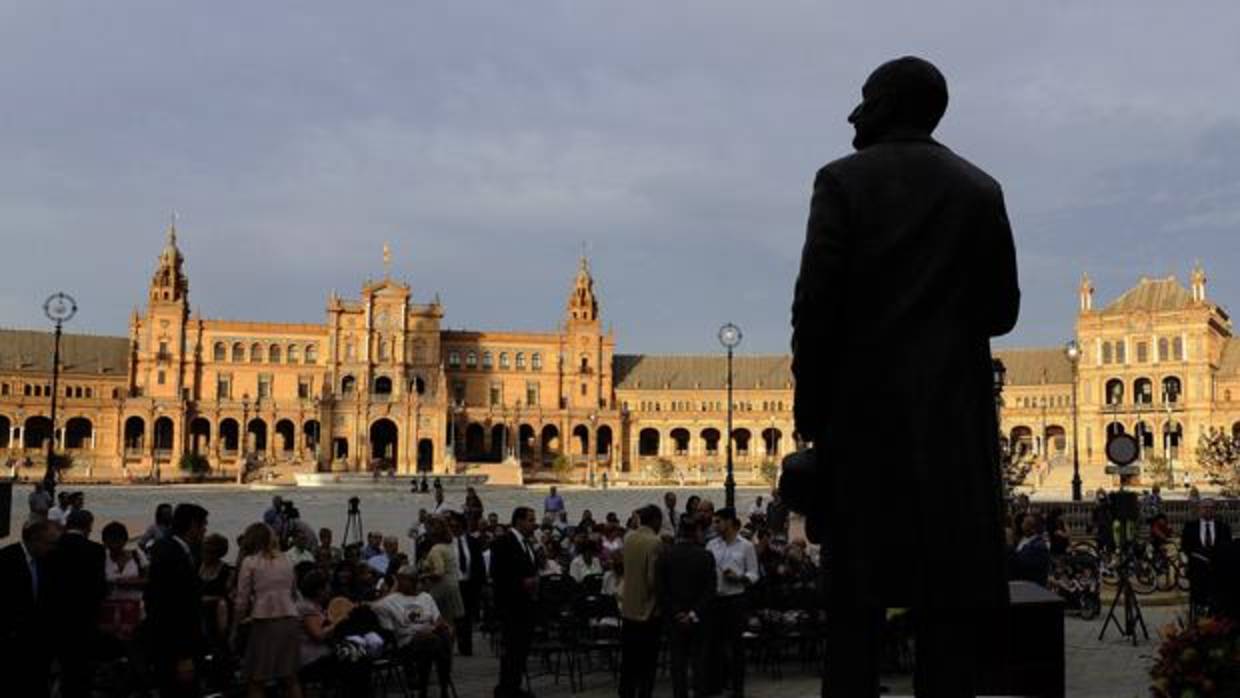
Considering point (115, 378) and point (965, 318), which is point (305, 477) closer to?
point (115, 378)

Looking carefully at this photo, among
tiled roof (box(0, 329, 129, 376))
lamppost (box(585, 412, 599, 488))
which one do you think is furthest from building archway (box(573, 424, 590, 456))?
tiled roof (box(0, 329, 129, 376))

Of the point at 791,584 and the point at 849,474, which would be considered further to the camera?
the point at 791,584

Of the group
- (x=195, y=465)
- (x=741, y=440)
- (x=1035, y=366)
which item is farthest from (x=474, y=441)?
(x=1035, y=366)

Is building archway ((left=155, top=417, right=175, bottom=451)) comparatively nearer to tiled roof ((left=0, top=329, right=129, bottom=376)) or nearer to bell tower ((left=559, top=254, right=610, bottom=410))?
tiled roof ((left=0, top=329, right=129, bottom=376))

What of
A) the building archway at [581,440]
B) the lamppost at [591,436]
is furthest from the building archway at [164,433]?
the lamppost at [591,436]

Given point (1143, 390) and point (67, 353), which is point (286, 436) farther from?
point (1143, 390)

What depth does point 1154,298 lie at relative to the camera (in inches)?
3748

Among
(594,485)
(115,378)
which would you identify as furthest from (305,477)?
(115,378)

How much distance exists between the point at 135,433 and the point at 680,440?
5067 cm

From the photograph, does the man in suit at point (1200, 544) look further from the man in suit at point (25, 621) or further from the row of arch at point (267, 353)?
the row of arch at point (267, 353)

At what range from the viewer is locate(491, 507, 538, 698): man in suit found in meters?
10.3

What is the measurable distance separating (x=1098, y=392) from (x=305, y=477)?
63.5m

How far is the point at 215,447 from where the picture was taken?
320ft

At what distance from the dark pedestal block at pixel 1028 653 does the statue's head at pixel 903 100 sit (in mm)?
4365
